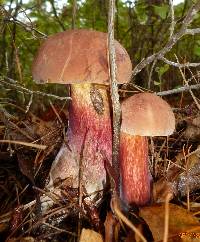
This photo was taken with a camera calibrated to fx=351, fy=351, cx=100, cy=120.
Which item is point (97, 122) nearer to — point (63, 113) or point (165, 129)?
point (165, 129)

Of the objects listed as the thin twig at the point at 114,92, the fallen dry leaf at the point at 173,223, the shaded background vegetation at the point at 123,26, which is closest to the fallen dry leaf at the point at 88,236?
the fallen dry leaf at the point at 173,223

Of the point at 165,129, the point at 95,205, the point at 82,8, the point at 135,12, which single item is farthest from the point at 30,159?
the point at 82,8

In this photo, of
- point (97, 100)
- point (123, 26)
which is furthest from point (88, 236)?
point (123, 26)

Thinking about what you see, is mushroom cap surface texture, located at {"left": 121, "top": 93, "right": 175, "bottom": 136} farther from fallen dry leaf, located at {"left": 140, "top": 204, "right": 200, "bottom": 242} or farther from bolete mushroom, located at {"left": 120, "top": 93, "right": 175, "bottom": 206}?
fallen dry leaf, located at {"left": 140, "top": 204, "right": 200, "bottom": 242}

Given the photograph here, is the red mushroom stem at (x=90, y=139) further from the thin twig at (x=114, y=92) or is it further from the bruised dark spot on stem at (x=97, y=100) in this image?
the thin twig at (x=114, y=92)

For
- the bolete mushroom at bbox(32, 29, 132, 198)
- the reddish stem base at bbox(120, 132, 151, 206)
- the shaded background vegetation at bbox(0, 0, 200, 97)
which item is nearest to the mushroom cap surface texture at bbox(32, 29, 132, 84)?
the bolete mushroom at bbox(32, 29, 132, 198)

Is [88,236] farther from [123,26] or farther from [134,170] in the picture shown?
[123,26]
